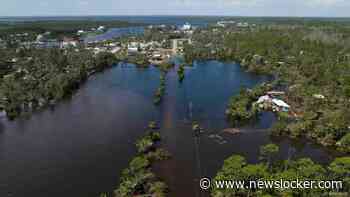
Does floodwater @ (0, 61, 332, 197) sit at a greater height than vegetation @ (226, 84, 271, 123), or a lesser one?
lesser

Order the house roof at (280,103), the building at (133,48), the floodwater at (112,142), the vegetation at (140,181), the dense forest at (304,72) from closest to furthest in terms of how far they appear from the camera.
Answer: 1. the vegetation at (140,181)
2. the floodwater at (112,142)
3. the dense forest at (304,72)
4. the house roof at (280,103)
5. the building at (133,48)

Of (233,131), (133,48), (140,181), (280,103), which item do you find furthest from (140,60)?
(140,181)

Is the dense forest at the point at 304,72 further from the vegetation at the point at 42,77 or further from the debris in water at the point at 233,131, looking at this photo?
the vegetation at the point at 42,77

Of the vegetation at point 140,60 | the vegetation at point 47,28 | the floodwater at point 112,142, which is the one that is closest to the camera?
the floodwater at point 112,142

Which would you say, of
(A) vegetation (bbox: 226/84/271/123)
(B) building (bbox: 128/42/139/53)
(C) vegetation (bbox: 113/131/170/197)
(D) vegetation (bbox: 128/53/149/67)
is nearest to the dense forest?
(A) vegetation (bbox: 226/84/271/123)

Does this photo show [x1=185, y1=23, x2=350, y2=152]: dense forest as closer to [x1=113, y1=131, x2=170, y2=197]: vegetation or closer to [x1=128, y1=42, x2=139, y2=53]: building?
[x1=128, y1=42, x2=139, y2=53]: building

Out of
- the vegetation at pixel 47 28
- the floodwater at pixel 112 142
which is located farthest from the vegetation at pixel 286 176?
the vegetation at pixel 47 28

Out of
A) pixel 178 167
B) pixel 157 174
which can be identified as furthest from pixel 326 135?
pixel 157 174
